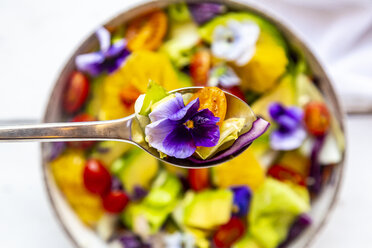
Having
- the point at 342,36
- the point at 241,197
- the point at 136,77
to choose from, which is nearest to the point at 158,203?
the point at 241,197

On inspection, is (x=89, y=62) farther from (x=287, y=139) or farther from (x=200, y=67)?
(x=287, y=139)

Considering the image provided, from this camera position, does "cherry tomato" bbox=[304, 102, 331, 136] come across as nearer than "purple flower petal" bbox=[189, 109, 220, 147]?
No

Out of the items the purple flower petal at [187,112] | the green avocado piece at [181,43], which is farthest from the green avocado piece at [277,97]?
the purple flower petal at [187,112]

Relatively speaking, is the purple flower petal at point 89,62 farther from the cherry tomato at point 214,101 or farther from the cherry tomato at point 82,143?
the cherry tomato at point 214,101

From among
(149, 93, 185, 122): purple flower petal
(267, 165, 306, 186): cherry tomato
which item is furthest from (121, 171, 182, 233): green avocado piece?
(149, 93, 185, 122): purple flower petal


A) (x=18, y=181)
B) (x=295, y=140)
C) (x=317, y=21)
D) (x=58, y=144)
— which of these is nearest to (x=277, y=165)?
(x=295, y=140)

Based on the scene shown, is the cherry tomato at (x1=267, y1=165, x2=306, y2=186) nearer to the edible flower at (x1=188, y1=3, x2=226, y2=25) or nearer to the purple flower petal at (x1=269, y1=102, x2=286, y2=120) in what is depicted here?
the purple flower petal at (x1=269, y1=102, x2=286, y2=120)

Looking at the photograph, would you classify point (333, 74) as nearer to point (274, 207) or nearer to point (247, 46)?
point (247, 46)
